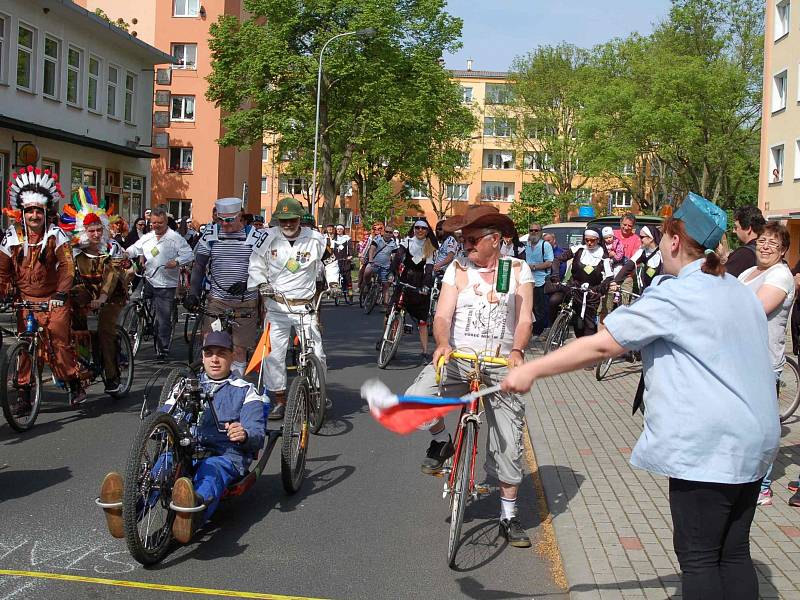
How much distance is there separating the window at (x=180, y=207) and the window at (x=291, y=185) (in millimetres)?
26619

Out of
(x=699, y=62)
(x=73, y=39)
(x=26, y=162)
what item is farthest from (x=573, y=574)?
(x=699, y=62)

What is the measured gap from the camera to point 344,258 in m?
28.2

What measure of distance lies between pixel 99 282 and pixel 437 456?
493cm

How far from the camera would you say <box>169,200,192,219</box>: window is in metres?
55.5

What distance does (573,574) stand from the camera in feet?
17.0

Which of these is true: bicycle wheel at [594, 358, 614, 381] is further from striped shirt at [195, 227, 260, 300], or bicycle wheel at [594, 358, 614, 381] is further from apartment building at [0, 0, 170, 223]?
apartment building at [0, 0, 170, 223]

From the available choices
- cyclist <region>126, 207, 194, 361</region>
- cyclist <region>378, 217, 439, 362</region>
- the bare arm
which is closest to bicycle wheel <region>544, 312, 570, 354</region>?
cyclist <region>378, 217, 439, 362</region>

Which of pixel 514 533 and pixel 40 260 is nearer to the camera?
pixel 514 533

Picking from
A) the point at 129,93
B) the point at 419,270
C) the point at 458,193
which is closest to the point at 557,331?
the point at 419,270

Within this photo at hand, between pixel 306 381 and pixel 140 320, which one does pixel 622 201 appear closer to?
pixel 140 320

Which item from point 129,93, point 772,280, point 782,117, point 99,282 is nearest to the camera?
point 772,280

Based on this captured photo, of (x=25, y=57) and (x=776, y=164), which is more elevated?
(x=25, y=57)

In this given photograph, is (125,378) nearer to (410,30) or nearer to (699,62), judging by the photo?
(410,30)

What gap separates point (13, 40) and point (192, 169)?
25.9 m
